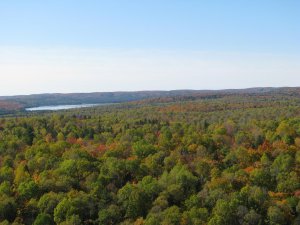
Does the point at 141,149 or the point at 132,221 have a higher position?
the point at 141,149

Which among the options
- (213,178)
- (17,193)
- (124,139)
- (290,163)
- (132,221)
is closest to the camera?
(132,221)

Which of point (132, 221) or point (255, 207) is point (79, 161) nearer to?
point (132, 221)

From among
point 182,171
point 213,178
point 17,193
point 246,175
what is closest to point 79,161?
point 17,193

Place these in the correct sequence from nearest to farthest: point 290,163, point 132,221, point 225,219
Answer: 1. point 225,219
2. point 132,221
3. point 290,163

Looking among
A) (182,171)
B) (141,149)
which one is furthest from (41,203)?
(141,149)

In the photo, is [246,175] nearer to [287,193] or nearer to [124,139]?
[287,193]

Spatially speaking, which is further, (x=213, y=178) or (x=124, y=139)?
(x=124, y=139)
